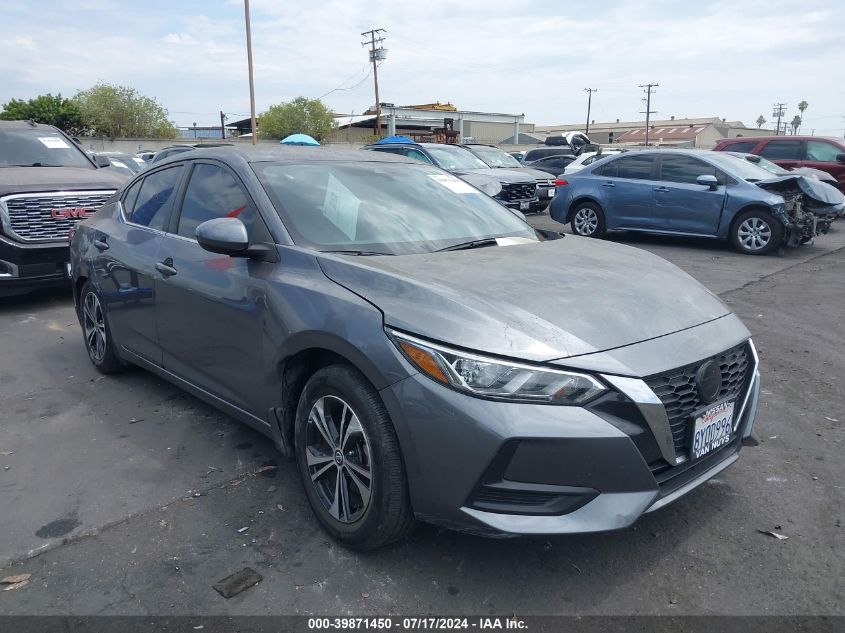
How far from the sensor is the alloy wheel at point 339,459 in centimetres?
272

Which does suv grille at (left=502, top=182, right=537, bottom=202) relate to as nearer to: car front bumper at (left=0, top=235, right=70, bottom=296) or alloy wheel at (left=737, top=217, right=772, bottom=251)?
alloy wheel at (left=737, top=217, right=772, bottom=251)

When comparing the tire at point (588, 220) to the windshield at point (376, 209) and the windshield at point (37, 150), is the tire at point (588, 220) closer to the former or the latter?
the windshield at point (37, 150)

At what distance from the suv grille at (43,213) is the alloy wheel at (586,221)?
809 centimetres

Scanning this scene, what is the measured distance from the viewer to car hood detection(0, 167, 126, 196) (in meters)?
7.10

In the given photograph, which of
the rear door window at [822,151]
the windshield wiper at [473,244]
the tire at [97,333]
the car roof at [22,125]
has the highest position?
the car roof at [22,125]

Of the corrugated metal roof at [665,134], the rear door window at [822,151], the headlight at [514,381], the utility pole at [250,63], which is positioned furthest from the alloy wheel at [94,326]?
the corrugated metal roof at [665,134]

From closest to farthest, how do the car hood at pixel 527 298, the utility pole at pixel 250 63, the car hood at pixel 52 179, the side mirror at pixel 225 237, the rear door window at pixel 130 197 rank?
1. the car hood at pixel 527 298
2. the side mirror at pixel 225 237
3. the rear door window at pixel 130 197
4. the car hood at pixel 52 179
5. the utility pole at pixel 250 63

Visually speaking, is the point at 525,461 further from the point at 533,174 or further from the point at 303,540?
the point at 533,174

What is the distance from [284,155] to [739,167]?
918cm

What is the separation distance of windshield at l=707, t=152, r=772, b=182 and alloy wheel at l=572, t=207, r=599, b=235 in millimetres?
2120

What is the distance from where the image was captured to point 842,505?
317cm

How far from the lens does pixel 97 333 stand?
16.7ft

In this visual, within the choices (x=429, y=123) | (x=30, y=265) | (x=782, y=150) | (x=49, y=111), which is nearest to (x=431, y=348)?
(x=30, y=265)

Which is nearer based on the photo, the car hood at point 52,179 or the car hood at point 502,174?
the car hood at point 52,179
